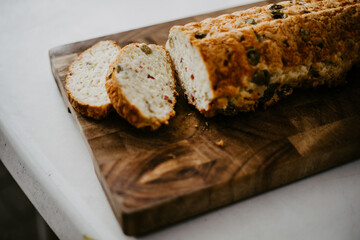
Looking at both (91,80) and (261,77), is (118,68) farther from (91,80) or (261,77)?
(261,77)

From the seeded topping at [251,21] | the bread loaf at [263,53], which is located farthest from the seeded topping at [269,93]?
the seeded topping at [251,21]

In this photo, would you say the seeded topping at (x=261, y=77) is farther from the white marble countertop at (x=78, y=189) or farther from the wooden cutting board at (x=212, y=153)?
→ the white marble countertop at (x=78, y=189)

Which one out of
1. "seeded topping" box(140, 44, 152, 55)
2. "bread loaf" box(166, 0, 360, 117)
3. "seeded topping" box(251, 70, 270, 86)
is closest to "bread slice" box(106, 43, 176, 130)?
"seeded topping" box(140, 44, 152, 55)

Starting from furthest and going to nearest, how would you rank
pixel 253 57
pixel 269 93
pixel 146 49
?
1. pixel 146 49
2. pixel 269 93
3. pixel 253 57

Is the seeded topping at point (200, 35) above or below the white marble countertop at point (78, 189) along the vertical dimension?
above

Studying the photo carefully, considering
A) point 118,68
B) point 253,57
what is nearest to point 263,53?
point 253,57
